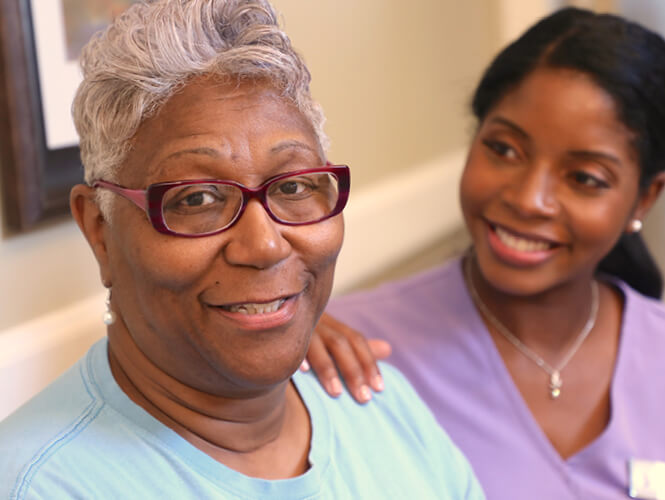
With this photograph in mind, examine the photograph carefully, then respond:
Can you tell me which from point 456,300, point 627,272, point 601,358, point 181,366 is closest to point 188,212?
point 181,366

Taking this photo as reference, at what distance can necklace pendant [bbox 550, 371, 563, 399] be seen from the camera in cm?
213

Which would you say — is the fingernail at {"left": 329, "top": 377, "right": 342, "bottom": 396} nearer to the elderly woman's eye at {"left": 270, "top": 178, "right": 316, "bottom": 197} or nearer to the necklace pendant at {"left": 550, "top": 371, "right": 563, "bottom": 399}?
the elderly woman's eye at {"left": 270, "top": 178, "right": 316, "bottom": 197}

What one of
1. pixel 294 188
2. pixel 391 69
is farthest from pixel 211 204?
pixel 391 69

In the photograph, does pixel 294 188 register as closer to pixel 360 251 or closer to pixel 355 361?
pixel 355 361

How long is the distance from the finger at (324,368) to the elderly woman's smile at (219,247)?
0.34 meters

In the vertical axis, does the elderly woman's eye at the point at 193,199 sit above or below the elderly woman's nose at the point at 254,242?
above

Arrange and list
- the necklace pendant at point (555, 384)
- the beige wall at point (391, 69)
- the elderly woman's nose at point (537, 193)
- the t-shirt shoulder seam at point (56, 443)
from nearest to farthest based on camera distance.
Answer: the t-shirt shoulder seam at point (56, 443) → the elderly woman's nose at point (537, 193) → the necklace pendant at point (555, 384) → the beige wall at point (391, 69)

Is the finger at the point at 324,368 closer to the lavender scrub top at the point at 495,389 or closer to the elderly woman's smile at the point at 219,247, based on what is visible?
the elderly woman's smile at the point at 219,247

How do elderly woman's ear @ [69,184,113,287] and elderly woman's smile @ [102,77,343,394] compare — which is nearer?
elderly woman's smile @ [102,77,343,394]

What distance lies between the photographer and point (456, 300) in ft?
7.36

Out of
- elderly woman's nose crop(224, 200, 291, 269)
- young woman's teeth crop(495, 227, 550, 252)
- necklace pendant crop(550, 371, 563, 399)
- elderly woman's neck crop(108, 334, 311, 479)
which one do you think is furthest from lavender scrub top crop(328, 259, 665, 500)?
elderly woman's nose crop(224, 200, 291, 269)

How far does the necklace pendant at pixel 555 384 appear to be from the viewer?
6.99 feet

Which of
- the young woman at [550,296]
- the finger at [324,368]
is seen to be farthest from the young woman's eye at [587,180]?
the finger at [324,368]

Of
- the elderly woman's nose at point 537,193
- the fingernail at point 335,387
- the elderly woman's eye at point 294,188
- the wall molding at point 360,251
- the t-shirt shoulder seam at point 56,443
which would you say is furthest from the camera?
the elderly woman's nose at point 537,193
